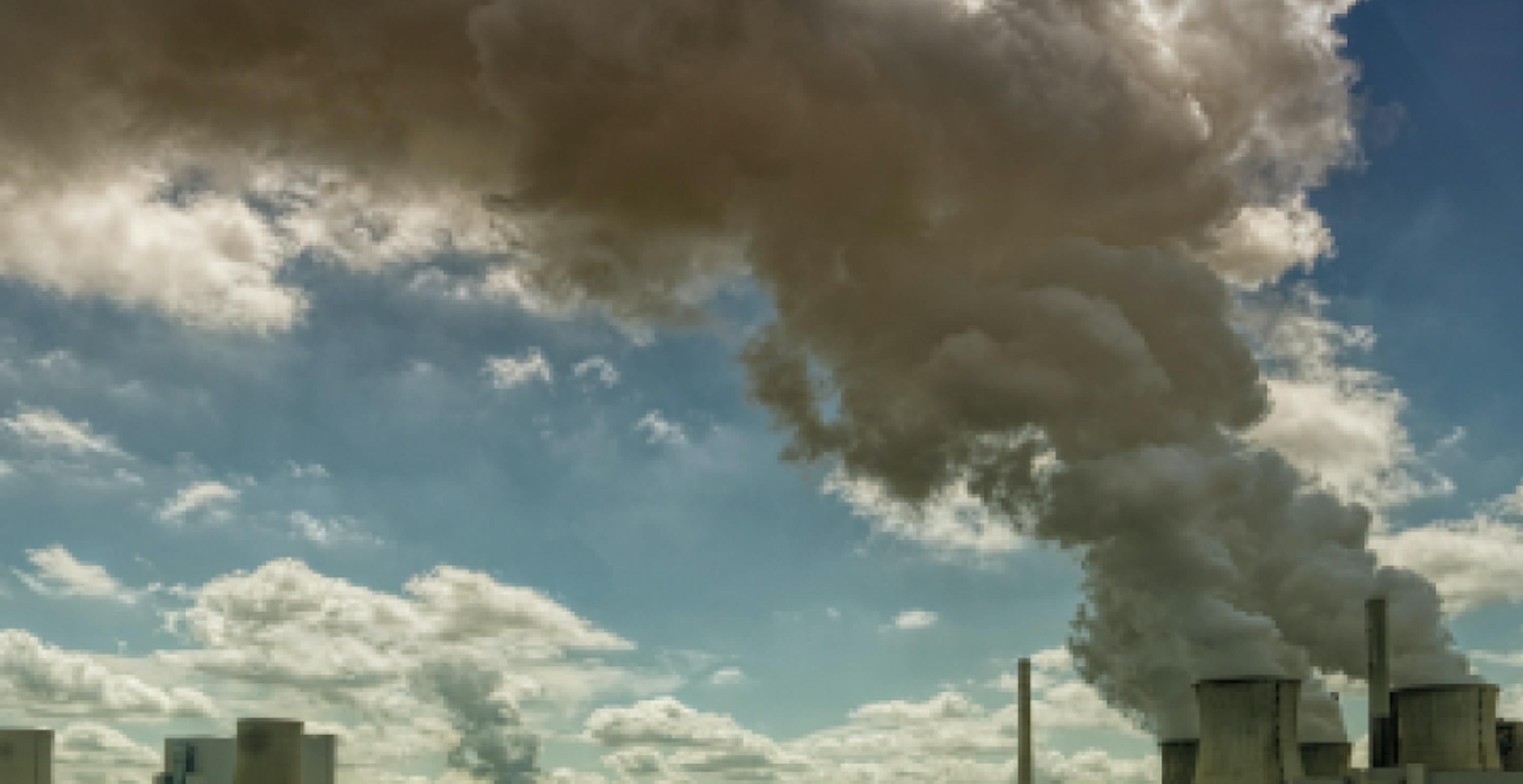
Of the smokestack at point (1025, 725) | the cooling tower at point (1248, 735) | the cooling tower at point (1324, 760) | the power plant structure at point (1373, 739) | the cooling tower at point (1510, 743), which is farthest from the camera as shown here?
the smokestack at point (1025, 725)

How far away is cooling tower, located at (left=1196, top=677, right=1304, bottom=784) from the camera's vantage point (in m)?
31.7

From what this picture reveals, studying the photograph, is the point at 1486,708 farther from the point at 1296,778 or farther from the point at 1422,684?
the point at 1296,778

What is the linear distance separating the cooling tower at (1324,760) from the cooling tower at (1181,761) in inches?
123

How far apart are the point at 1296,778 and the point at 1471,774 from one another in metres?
4.12

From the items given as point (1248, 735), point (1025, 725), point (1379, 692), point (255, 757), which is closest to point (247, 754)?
point (255, 757)

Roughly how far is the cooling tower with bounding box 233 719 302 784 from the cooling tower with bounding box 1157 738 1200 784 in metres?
32.5

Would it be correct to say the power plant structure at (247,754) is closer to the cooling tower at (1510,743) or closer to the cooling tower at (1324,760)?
the cooling tower at (1324,760)

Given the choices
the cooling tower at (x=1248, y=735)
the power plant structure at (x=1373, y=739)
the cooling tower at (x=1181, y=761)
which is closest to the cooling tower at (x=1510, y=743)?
the power plant structure at (x=1373, y=739)

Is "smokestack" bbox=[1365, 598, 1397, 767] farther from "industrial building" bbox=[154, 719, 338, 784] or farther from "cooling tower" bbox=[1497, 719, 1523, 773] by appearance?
"industrial building" bbox=[154, 719, 338, 784]

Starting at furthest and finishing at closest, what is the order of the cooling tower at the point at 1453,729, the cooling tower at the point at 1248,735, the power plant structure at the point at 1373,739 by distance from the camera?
the cooling tower at the point at 1453,729
the power plant structure at the point at 1373,739
the cooling tower at the point at 1248,735

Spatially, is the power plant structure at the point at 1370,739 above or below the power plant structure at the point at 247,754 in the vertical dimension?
above

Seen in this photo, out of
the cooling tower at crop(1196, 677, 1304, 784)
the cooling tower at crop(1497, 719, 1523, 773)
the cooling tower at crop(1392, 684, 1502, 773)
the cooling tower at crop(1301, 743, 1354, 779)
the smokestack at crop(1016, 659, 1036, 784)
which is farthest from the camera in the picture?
the smokestack at crop(1016, 659, 1036, 784)

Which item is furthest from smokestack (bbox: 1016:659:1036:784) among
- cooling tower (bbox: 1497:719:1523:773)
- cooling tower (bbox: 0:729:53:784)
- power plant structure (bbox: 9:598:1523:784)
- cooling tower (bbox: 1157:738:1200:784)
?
cooling tower (bbox: 0:729:53:784)

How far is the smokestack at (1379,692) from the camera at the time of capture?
120 feet
